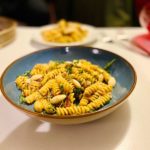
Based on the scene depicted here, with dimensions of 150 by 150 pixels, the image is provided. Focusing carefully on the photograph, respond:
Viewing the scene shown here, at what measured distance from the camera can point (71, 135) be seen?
0.59 meters

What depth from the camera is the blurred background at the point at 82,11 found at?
171cm

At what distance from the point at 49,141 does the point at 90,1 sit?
1.32m

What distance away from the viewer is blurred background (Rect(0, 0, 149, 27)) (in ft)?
5.61

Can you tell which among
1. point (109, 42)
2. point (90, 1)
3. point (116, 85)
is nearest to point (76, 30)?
point (109, 42)

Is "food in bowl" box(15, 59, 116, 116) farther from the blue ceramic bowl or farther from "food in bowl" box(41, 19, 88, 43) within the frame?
"food in bowl" box(41, 19, 88, 43)

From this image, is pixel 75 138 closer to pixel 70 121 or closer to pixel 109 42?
pixel 70 121

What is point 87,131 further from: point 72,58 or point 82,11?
point 82,11

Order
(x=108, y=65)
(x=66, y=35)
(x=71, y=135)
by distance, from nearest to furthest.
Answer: (x=71, y=135) → (x=108, y=65) → (x=66, y=35)

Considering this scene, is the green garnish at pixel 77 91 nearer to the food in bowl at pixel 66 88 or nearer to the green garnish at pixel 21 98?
the food in bowl at pixel 66 88

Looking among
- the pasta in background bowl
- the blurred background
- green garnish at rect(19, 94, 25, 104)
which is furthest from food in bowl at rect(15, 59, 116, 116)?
the blurred background

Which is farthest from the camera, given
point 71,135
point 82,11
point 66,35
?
point 82,11

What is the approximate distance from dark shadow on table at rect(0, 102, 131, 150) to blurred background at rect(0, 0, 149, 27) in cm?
101

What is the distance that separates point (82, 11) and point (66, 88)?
Answer: 1277mm

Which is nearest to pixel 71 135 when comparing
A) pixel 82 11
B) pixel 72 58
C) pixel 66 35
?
pixel 72 58
